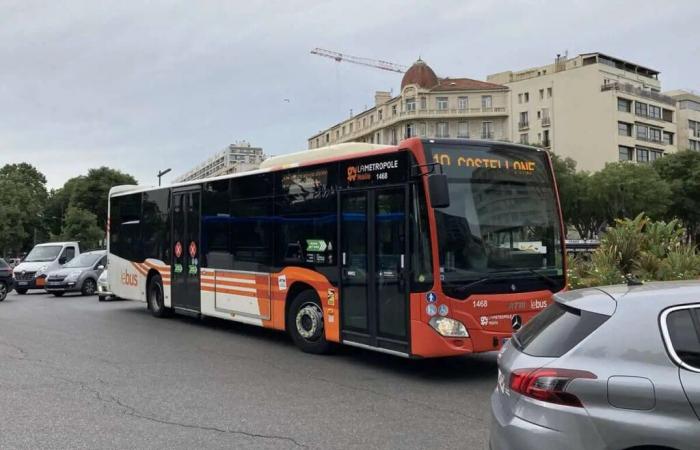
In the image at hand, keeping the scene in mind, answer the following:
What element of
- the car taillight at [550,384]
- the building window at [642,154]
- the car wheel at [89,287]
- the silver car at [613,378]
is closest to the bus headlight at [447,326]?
the silver car at [613,378]

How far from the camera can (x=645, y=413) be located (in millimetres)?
3232

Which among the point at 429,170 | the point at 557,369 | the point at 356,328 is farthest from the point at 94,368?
the point at 557,369

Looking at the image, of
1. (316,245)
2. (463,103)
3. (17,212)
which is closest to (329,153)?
(316,245)

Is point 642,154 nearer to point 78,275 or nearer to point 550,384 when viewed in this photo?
point 78,275

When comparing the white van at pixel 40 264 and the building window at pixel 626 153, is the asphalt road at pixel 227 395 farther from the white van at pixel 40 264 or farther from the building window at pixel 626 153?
the building window at pixel 626 153

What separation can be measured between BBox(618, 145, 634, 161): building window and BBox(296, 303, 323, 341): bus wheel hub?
7579cm

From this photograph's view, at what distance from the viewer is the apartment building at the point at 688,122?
90.0 metres

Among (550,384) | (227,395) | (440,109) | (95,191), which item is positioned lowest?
(227,395)

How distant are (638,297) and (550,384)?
2.34 ft

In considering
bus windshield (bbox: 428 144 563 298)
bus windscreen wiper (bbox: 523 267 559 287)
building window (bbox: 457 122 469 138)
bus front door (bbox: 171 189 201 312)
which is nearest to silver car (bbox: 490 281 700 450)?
bus windshield (bbox: 428 144 563 298)

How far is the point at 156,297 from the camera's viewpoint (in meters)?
14.9

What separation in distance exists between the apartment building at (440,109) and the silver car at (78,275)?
66.0 metres

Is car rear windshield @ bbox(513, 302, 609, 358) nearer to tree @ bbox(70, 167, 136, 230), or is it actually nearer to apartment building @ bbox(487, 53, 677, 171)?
tree @ bbox(70, 167, 136, 230)

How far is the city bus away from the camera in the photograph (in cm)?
769
